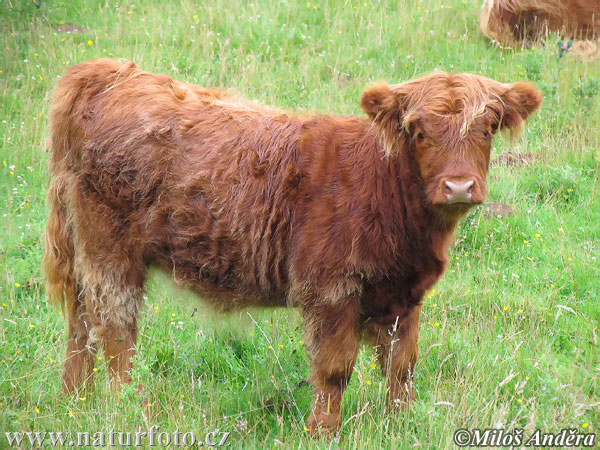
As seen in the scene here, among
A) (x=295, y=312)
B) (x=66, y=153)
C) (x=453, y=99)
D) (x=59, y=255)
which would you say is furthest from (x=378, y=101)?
(x=59, y=255)

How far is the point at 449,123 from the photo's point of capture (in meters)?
3.55

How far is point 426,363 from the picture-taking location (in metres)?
4.47

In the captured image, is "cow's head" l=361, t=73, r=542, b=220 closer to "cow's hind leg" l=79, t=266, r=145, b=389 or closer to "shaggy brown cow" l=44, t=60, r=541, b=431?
"shaggy brown cow" l=44, t=60, r=541, b=431

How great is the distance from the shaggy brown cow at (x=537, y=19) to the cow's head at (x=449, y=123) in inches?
203

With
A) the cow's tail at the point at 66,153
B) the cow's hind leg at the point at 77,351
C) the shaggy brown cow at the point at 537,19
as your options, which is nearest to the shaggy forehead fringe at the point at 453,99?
the cow's tail at the point at 66,153

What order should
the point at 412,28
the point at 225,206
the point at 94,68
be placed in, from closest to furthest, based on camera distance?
1. the point at 225,206
2. the point at 94,68
3. the point at 412,28

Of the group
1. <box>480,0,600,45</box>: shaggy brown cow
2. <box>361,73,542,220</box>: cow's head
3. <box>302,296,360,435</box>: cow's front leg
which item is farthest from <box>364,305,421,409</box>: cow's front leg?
<box>480,0,600,45</box>: shaggy brown cow

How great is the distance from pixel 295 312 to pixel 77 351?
138 centimetres

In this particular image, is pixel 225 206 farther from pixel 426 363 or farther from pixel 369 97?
pixel 426 363

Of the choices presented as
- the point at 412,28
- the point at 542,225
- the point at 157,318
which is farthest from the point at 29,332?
the point at 412,28

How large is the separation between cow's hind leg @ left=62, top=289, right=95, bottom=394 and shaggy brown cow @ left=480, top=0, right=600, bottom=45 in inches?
246

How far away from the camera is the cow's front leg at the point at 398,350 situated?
13.0 feet

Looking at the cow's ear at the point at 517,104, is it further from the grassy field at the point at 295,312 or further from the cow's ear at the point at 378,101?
the grassy field at the point at 295,312

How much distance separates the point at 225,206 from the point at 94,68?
1.29 meters
